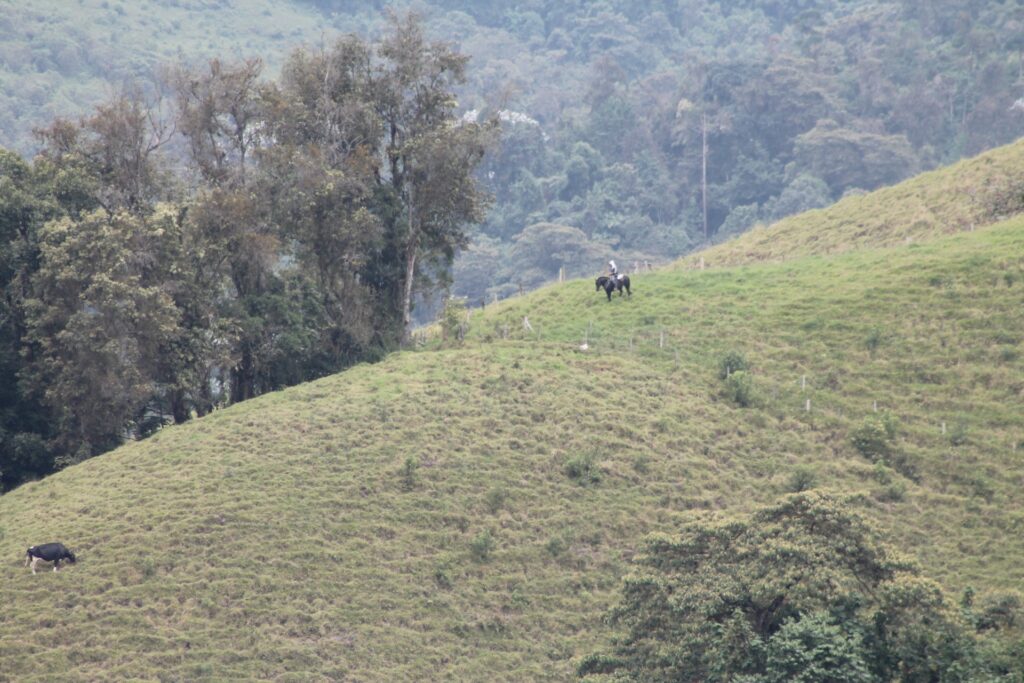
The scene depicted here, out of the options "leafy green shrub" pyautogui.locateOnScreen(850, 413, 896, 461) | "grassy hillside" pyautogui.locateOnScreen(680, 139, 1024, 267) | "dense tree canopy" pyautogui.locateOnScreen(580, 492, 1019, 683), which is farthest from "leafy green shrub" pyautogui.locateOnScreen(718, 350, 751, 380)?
"dense tree canopy" pyautogui.locateOnScreen(580, 492, 1019, 683)

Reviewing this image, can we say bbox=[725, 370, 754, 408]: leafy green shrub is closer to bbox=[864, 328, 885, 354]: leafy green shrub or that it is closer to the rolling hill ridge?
the rolling hill ridge

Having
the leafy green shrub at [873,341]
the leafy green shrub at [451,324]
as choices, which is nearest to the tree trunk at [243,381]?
the leafy green shrub at [451,324]

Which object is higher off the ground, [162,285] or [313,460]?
[162,285]

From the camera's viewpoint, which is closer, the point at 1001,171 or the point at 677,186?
the point at 1001,171

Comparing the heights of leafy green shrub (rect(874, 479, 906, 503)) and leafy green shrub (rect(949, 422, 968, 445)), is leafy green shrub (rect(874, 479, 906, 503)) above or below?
below

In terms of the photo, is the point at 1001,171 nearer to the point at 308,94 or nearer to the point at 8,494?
the point at 308,94

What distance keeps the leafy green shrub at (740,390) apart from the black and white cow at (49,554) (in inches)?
850

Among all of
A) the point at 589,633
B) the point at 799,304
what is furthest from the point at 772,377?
the point at 589,633

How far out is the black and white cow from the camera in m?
34.9

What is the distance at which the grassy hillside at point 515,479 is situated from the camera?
112ft

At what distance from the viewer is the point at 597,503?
40.0 meters

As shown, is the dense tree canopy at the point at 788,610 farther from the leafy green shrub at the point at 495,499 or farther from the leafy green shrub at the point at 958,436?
the leafy green shrub at the point at 958,436

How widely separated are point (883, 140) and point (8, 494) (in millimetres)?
80112

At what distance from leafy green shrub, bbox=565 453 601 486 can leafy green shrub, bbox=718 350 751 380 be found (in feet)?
26.5
